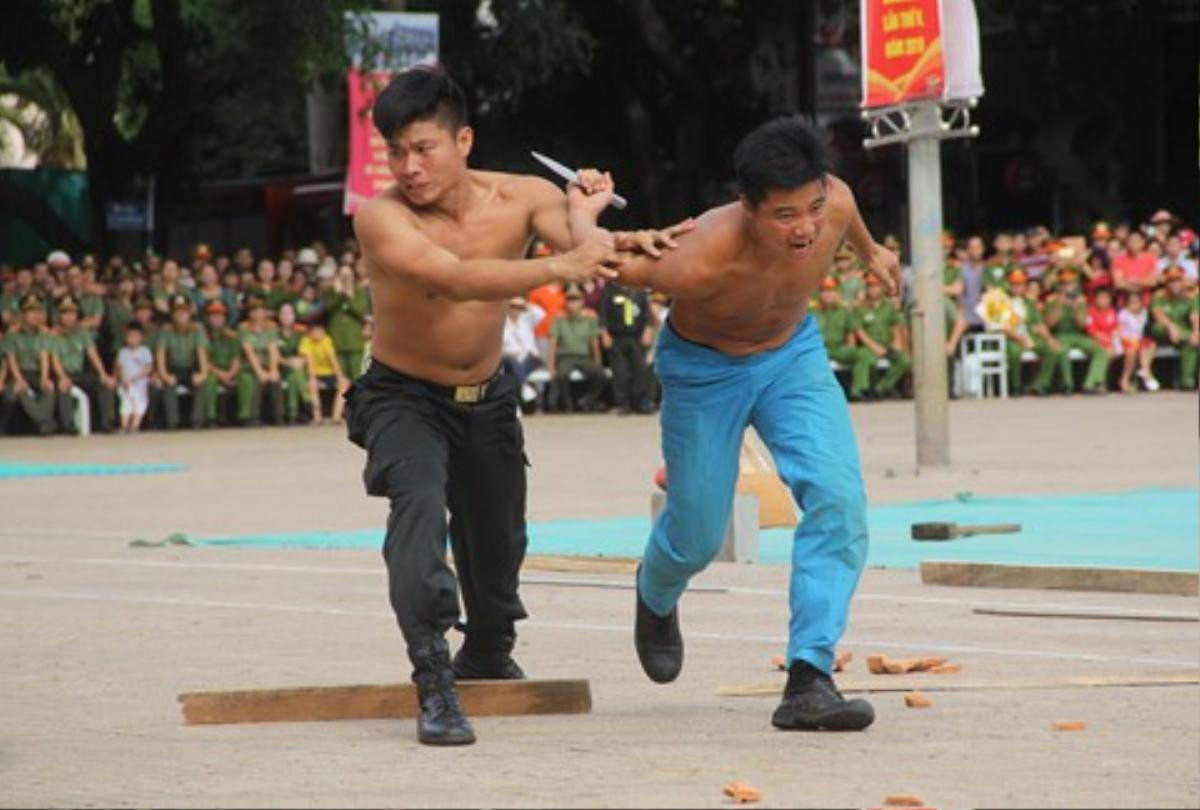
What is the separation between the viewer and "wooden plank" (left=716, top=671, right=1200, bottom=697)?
9.66 metres

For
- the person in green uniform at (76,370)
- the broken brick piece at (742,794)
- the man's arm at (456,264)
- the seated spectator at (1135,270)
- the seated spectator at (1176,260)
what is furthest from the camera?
the seated spectator at (1176,260)

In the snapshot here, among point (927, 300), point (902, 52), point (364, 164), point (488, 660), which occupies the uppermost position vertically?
point (902, 52)

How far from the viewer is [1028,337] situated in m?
35.8

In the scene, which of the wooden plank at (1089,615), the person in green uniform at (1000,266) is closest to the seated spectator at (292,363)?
the person in green uniform at (1000,266)

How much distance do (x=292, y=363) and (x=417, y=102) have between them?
24.1 metres

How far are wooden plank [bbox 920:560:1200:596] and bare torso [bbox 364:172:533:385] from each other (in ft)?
15.3

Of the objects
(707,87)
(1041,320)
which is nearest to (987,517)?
(1041,320)

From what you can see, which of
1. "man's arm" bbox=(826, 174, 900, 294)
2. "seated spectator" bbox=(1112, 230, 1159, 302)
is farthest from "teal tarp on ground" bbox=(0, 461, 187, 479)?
"man's arm" bbox=(826, 174, 900, 294)

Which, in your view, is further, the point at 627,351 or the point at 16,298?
the point at 627,351

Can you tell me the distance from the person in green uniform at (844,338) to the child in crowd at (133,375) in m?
7.66

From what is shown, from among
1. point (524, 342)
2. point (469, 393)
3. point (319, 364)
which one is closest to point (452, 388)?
point (469, 393)

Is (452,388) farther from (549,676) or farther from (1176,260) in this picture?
(1176,260)

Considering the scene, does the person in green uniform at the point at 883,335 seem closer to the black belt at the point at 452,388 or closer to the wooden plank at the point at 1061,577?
the wooden plank at the point at 1061,577

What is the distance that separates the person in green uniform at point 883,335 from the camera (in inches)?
1382
